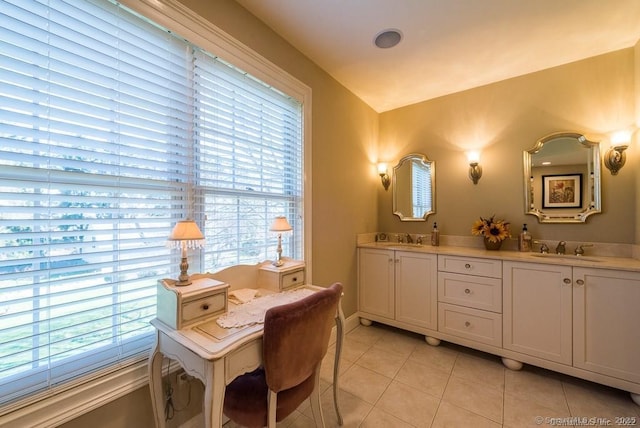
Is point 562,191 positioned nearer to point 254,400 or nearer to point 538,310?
point 538,310

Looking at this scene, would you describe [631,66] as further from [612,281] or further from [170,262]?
[170,262]

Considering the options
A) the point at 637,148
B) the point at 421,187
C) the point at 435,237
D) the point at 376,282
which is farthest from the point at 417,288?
the point at 637,148

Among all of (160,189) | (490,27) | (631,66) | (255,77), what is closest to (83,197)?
(160,189)

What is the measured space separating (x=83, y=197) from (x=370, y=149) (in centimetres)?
283

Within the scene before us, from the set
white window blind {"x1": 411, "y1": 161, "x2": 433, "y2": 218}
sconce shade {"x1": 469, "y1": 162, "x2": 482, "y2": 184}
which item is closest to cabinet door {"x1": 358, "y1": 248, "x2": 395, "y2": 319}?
white window blind {"x1": 411, "y1": 161, "x2": 433, "y2": 218}

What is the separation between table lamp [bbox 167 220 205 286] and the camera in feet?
3.90

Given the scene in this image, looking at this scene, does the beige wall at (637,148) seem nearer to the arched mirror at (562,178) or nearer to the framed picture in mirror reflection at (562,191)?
the arched mirror at (562,178)

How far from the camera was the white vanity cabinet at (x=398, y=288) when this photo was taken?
8.07 ft

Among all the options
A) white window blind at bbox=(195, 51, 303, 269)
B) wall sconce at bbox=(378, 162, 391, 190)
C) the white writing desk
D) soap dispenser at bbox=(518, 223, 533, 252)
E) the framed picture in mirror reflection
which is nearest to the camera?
the white writing desk

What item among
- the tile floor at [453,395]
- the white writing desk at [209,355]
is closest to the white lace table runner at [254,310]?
the white writing desk at [209,355]

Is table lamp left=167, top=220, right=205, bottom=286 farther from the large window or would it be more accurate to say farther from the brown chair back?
the brown chair back

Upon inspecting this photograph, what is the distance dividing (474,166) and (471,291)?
1.31 m

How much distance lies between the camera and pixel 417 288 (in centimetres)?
252

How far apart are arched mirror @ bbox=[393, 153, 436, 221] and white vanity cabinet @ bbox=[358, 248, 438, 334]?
699mm
